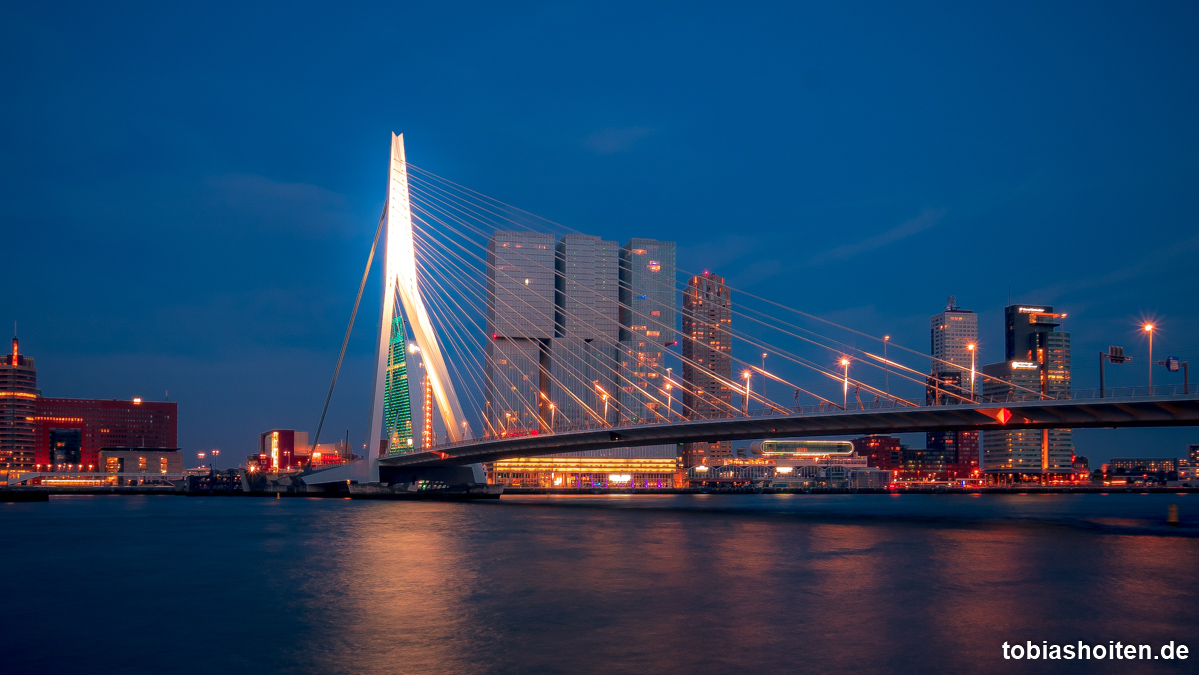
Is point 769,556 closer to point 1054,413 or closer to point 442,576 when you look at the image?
point 442,576

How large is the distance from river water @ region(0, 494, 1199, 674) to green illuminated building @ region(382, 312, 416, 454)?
1216 inches

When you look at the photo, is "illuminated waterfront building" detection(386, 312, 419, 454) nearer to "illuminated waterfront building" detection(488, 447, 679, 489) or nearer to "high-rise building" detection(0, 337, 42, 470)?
"illuminated waterfront building" detection(488, 447, 679, 489)

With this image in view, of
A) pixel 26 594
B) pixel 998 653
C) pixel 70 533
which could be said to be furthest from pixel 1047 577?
pixel 70 533

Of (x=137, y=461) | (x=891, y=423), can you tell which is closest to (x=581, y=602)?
(x=891, y=423)

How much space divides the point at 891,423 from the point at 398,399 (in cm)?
4074

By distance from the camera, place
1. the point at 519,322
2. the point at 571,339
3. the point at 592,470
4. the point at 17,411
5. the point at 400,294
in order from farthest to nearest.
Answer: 1. the point at 17,411
2. the point at 592,470
3. the point at 571,339
4. the point at 519,322
5. the point at 400,294

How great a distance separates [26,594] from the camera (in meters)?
19.7

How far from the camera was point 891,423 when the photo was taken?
42.1 meters

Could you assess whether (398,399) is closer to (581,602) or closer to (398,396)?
(398,396)

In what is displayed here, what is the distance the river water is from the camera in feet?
42.8

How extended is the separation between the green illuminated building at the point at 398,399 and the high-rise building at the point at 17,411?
456 feet

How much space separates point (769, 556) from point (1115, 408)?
64.3 feet

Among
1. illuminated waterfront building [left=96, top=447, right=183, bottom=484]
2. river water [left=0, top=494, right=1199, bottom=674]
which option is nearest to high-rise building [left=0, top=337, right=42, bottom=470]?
illuminated waterfront building [left=96, top=447, right=183, bottom=484]

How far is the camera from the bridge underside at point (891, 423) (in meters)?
36.3
